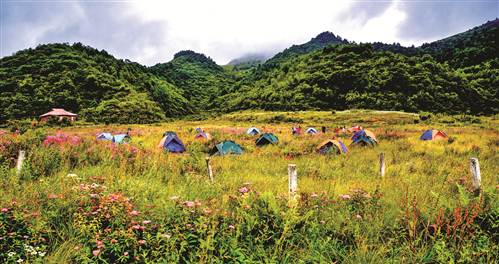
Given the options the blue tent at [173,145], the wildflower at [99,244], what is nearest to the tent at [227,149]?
the blue tent at [173,145]

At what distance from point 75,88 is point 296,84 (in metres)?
68.5

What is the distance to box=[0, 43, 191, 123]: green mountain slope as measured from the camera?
262 feet

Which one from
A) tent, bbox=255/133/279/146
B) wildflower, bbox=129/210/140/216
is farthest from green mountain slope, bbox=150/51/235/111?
wildflower, bbox=129/210/140/216

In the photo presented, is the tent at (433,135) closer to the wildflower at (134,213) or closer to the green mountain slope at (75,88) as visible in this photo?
the wildflower at (134,213)

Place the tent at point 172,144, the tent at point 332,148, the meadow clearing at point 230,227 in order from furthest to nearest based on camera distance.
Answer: the tent at point 172,144 < the tent at point 332,148 < the meadow clearing at point 230,227

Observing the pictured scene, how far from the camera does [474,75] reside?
321 feet

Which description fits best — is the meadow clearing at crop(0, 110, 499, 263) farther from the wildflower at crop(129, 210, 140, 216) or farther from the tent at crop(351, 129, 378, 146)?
the tent at crop(351, 129, 378, 146)

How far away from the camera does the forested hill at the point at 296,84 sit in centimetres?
8271

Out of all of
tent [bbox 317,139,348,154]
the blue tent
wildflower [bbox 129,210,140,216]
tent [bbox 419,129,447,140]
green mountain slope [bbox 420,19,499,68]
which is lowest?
tent [bbox 419,129,447,140]

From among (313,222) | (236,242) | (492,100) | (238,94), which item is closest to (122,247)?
(236,242)

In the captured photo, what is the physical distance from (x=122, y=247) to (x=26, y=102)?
Answer: 308 ft

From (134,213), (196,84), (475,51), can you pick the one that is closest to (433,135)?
(134,213)

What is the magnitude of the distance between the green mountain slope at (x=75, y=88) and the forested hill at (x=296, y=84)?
0.23 m

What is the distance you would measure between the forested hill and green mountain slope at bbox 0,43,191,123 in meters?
0.23
